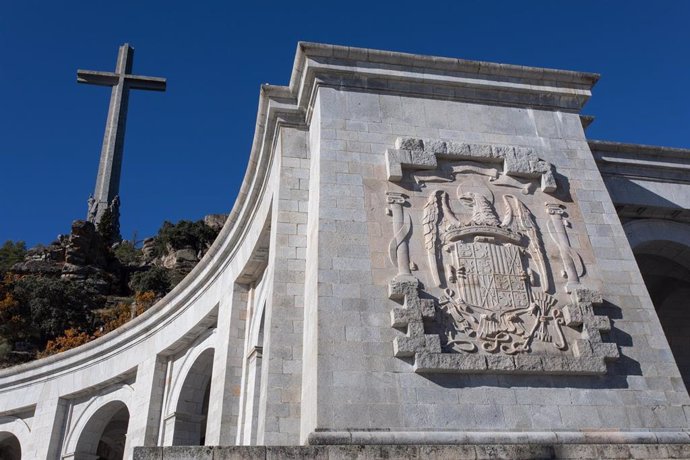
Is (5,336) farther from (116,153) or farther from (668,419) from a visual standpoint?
(668,419)

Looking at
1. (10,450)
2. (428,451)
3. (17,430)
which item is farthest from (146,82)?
(428,451)

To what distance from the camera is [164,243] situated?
54.3m

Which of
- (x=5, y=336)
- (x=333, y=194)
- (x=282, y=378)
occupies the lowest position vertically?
(x=282, y=378)

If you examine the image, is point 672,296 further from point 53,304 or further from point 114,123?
point 114,123

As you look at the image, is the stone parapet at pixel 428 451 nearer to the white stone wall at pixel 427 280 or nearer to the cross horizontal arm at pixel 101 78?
the white stone wall at pixel 427 280

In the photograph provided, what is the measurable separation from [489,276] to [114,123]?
59691mm

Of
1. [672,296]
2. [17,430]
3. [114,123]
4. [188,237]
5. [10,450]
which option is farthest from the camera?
[114,123]

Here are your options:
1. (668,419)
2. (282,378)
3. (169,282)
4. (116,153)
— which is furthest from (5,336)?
(668,419)

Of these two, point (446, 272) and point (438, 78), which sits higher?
point (438, 78)

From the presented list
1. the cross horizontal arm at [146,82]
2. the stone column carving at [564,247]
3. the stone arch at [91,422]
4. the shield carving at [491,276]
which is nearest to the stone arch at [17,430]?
the stone arch at [91,422]

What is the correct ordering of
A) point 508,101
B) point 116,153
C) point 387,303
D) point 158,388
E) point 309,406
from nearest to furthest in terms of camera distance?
point 309,406
point 387,303
point 508,101
point 158,388
point 116,153

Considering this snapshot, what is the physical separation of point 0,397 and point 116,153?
47389 mm

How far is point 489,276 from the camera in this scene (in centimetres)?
847

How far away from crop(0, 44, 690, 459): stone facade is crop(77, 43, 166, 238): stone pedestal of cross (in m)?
53.0
